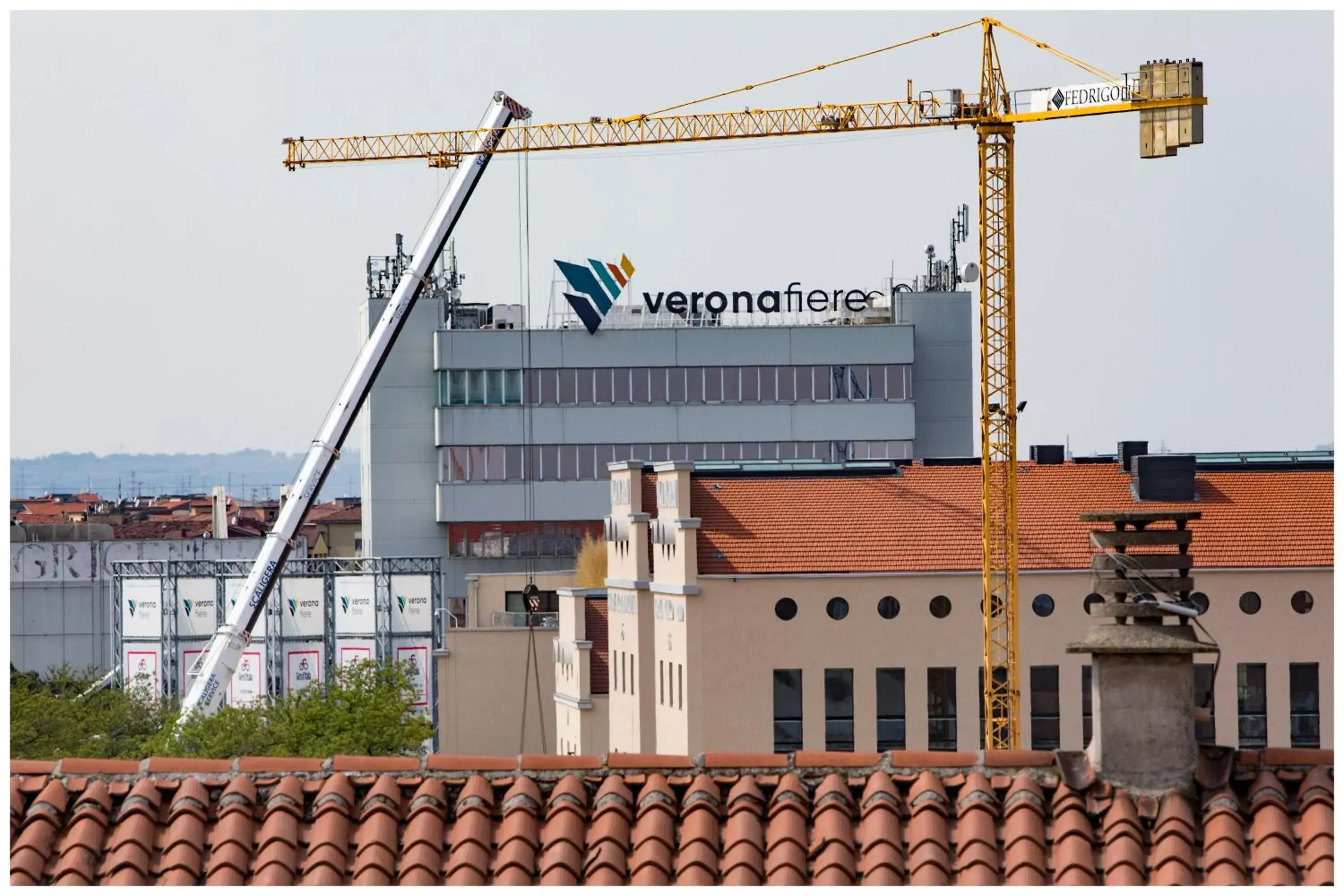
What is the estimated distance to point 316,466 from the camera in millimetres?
113812

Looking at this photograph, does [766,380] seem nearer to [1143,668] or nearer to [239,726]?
[239,726]

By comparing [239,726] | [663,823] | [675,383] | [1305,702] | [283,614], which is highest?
[675,383]

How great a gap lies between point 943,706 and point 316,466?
45.0 meters

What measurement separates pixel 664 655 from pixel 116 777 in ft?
194

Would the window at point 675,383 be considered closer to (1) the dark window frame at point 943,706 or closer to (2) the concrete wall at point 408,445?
(2) the concrete wall at point 408,445

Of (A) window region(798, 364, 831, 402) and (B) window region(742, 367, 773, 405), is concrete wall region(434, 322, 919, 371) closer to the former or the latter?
(A) window region(798, 364, 831, 402)

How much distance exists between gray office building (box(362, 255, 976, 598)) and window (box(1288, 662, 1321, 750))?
8936cm

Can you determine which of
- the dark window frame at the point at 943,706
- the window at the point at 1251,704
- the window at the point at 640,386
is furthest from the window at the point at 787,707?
the window at the point at 640,386

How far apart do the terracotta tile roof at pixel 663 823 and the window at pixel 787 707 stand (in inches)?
2121

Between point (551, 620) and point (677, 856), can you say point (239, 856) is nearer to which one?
point (677, 856)

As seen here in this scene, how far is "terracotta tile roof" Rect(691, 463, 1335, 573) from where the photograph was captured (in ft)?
258

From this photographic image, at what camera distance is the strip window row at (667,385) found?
548 ft

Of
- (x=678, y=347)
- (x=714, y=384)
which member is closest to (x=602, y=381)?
(x=678, y=347)

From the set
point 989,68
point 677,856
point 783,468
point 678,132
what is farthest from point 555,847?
Answer: point 678,132
